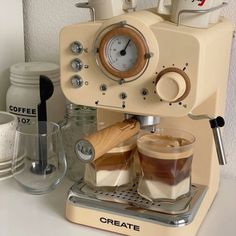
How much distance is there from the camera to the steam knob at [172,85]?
56 centimetres

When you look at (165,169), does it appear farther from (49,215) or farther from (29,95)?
(29,95)

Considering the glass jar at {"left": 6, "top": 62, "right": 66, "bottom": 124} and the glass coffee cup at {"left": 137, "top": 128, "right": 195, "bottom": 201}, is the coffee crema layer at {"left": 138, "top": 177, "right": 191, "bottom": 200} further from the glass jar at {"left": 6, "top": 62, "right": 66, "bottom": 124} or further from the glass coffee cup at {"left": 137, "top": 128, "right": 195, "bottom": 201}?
the glass jar at {"left": 6, "top": 62, "right": 66, "bottom": 124}

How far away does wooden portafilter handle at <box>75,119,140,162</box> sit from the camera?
583mm

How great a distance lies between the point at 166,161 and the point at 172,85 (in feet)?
0.40

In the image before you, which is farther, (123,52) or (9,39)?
(9,39)

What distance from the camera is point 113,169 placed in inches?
27.0

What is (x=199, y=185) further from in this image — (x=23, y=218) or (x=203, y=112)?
(x=23, y=218)

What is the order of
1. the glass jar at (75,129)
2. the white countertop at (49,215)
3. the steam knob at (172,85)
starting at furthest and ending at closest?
the glass jar at (75,129)
the white countertop at (49,215)
the steam knob at (172,85)

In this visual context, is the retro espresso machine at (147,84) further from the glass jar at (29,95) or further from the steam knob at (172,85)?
the glass jar at (29,95)

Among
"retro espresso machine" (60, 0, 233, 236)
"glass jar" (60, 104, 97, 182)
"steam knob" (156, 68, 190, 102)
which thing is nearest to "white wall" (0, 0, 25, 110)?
"glass jar" (60, 104, 97, 182)

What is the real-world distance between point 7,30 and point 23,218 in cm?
42

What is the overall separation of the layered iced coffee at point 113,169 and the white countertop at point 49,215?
0.22 feet

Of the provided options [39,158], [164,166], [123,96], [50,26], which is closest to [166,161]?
[164,166]

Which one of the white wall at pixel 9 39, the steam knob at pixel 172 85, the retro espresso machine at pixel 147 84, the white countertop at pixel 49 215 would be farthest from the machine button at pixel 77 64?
the white wall at pixel 9 39
